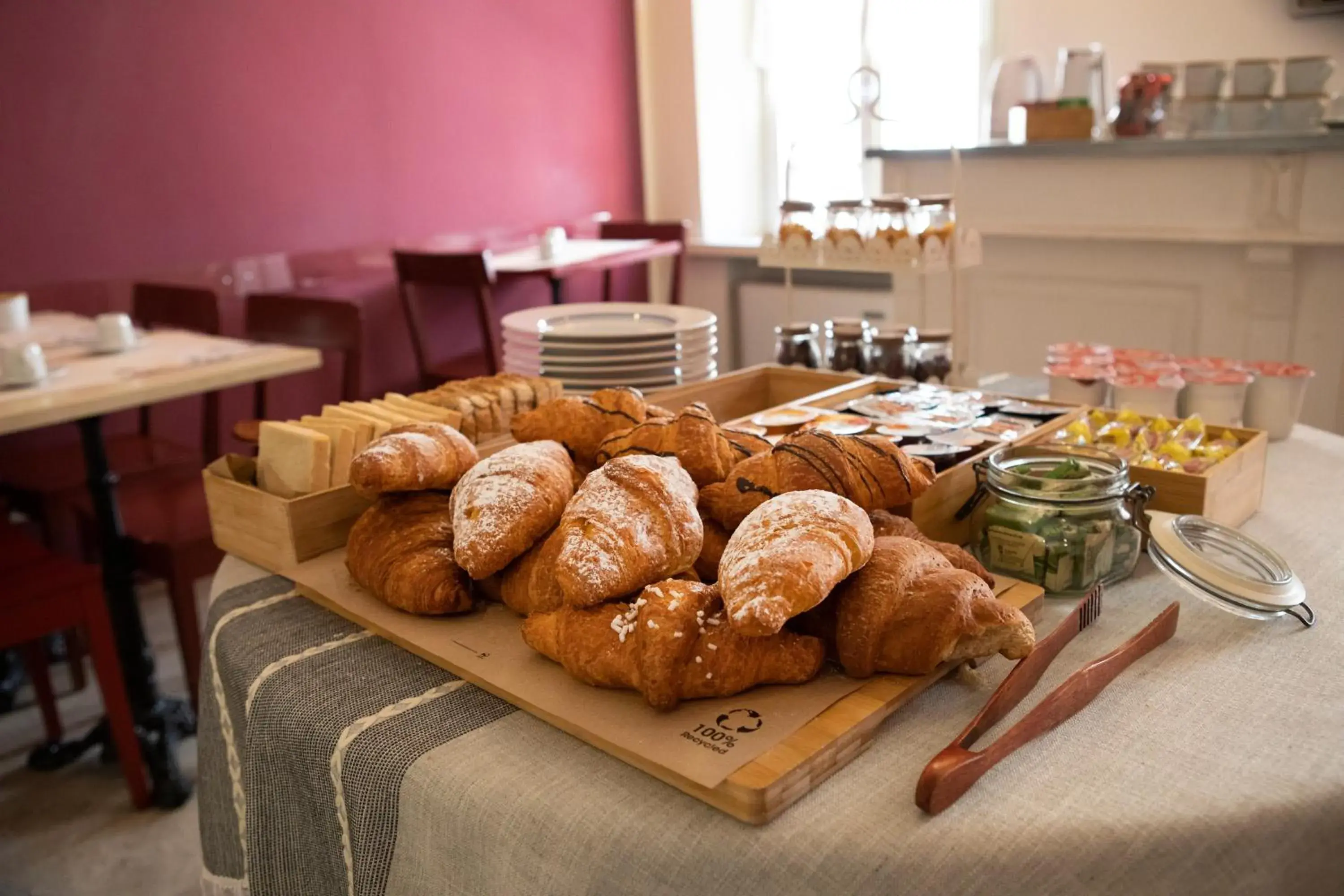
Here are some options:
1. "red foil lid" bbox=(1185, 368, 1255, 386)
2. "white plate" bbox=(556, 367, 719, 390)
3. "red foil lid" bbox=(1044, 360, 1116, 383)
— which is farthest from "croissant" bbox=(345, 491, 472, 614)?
"red foil lid" bbox=(1185, 368, 1255, 386)

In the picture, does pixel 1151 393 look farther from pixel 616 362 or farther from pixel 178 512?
pixel 178 512

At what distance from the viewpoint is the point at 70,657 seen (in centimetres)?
254

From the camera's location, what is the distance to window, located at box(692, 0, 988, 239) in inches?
149

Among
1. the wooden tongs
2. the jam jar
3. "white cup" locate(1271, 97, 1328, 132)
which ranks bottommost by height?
the wooden tongs

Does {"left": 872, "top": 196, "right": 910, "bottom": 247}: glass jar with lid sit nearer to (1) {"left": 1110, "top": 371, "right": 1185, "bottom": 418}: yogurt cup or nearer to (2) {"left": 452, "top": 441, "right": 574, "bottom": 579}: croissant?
(1) {"left": 1110, "top": 371, "right": 1185, "bottom": 418}: yogurt cup

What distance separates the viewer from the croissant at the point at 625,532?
74 cm

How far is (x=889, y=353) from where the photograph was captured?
1.51 meters

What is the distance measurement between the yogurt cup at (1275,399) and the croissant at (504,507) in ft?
3.29

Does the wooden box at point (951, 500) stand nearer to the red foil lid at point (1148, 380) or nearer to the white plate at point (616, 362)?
the red foil lid at point (1148, 380)

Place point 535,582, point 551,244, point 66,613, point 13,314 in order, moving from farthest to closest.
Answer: point 551,244
point 13,314
point 66,613
point 535,582

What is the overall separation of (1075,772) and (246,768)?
25.6 inches

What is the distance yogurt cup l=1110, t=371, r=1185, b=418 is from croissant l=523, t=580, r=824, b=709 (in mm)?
823

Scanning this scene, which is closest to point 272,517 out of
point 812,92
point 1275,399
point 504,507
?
point 504,507

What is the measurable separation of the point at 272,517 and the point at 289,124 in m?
2.68
